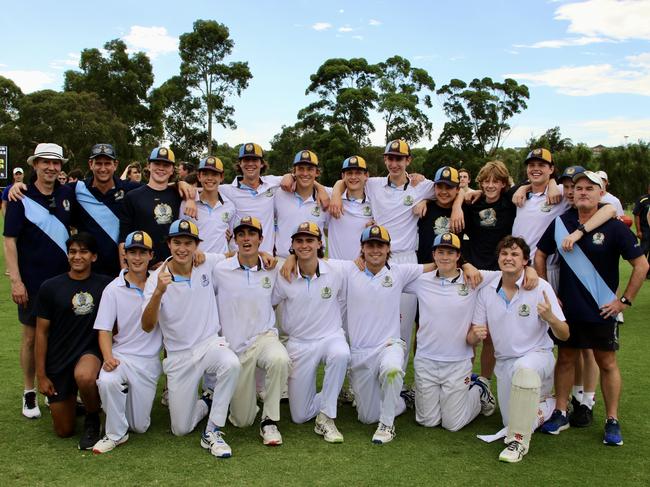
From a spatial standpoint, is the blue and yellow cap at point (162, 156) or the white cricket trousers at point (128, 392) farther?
the blue and yellow cap at point (162, 156)

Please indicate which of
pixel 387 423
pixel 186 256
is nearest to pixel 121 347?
pixel 186 256

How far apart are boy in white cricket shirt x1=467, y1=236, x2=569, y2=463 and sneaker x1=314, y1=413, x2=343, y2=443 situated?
1.52 metres

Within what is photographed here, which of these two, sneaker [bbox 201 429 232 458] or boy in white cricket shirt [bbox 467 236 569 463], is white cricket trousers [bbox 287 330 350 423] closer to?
sneaker [bbox 201 429 232 458]

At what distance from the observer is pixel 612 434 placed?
557 cm

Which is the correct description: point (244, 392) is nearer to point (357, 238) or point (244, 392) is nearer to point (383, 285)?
point (383, 285)

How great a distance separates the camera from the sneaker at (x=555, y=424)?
5867 millimetres

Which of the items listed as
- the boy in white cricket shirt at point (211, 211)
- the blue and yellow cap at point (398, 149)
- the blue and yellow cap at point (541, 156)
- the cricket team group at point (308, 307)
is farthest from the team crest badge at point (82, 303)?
the blue and yellow cap at point (541, 156)

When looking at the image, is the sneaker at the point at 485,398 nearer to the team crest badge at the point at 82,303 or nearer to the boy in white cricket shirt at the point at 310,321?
the boy in white cricket shirt at the point at 310,321

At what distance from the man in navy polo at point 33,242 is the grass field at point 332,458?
76 cm

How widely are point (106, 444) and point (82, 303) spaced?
1.33 metres

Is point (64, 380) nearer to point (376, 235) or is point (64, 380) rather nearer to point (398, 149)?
point (376, 235)

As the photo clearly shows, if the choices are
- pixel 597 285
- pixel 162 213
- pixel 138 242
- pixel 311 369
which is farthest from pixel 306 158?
pixel 597 285

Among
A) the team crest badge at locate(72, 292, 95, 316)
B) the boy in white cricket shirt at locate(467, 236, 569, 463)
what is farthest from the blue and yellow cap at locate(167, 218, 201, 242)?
the boy in white cricket shirt at locate(467, 236, 569, 463)

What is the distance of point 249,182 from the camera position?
291 inches
